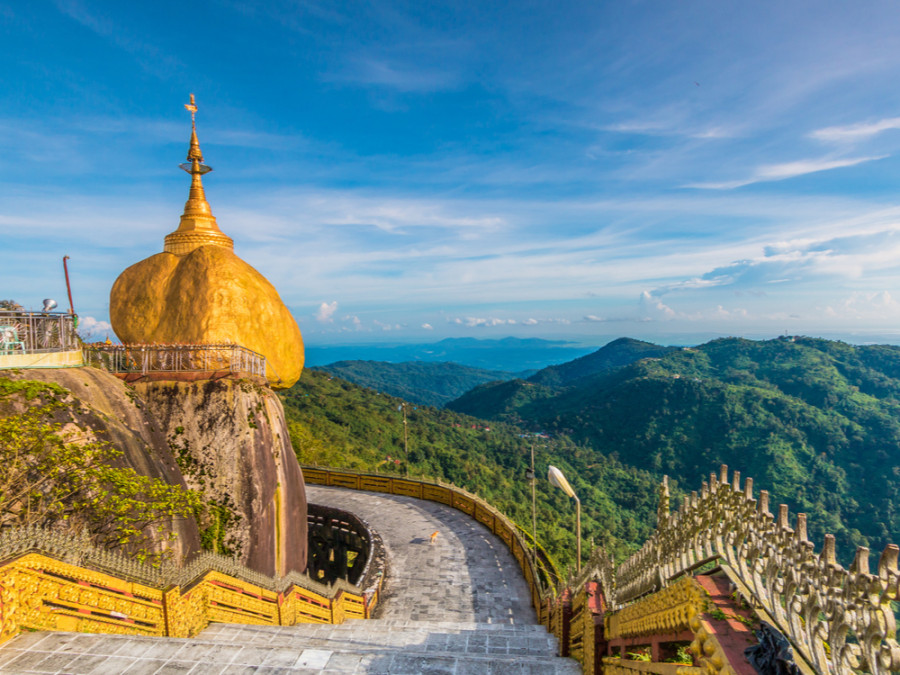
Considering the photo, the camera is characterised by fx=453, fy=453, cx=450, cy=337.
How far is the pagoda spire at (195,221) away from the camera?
706 inches

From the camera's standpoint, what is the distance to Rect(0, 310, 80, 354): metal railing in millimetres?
12203

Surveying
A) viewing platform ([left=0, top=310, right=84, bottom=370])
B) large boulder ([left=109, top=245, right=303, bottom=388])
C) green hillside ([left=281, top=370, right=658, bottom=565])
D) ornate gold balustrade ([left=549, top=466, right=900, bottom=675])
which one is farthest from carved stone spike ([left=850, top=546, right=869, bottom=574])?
green hillside ([left=281, top=370, right=658, bottom=565])

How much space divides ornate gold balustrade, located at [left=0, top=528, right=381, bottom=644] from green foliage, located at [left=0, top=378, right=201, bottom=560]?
166 cm

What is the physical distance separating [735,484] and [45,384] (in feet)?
48.0

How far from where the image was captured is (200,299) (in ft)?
52.4

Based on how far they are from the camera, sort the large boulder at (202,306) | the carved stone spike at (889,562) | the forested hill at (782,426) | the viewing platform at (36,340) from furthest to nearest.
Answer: the forested hill at (782,426), the large boulder at (202,306), the viewing platform at (36,340), the carved stone spike at (889,562)

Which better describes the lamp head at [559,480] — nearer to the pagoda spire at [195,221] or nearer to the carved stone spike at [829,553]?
the carved stone spike at [829,553]

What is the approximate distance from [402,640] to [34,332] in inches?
508

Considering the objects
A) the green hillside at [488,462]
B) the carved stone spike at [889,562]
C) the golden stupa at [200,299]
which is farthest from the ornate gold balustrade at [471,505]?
the carved stone spike at [889,562]

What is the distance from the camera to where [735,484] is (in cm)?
555

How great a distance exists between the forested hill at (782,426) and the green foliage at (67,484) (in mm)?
73943

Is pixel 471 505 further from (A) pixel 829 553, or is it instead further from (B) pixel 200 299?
(A) pixel 829 553

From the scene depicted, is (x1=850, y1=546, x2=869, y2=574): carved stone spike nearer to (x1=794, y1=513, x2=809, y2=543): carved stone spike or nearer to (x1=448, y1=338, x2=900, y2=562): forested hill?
(x1=794, y1=513, x2=809, y2=543): carved stone spike

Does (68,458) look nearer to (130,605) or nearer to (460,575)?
(130,605)
